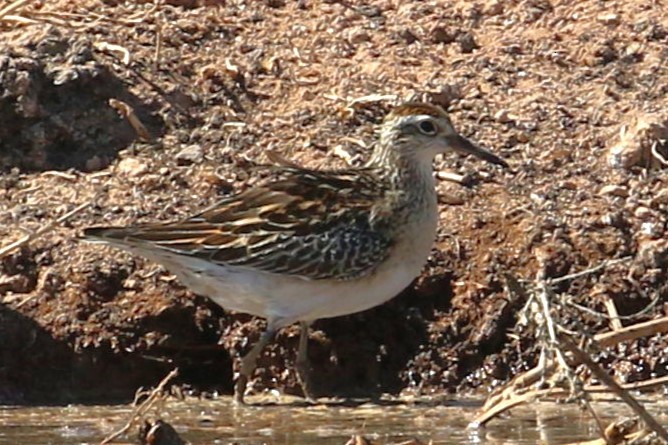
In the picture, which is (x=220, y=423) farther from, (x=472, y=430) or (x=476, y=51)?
(x=476, y=51)

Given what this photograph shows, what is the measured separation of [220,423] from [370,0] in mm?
3545

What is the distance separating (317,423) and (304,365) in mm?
458

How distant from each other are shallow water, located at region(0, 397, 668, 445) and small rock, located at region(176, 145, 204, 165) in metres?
1.59

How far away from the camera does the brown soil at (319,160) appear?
1038 cm

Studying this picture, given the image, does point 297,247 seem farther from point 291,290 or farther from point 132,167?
point 132,167

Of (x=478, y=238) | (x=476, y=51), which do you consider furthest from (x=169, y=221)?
(x=476, y=51)

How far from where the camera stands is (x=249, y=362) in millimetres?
10016

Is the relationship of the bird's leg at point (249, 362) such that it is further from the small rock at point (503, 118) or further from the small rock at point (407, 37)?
the small rock at point (407, 37)

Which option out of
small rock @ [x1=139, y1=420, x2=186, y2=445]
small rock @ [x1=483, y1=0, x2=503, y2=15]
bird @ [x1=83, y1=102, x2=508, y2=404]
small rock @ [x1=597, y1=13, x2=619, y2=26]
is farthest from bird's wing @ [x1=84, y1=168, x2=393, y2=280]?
small rock @ [x1=597, y1=13, x2=619, y2=26]

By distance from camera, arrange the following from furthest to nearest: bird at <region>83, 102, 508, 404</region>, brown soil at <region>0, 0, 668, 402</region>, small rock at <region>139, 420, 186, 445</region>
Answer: brown soil at <region>0, 0, 668, 402</region>
bird at <region>83, 102, 508, 404</region>
small rock at <region>139, 420, 186, 445</region>

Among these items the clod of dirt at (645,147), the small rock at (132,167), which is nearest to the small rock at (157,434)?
the small rock at (132,167)

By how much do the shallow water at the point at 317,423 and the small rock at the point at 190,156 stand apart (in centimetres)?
159

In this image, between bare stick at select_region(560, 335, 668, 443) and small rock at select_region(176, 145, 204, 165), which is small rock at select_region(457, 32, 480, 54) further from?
bare stick at select_region(560, 335, 668, 443)

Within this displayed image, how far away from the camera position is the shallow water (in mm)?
9328
